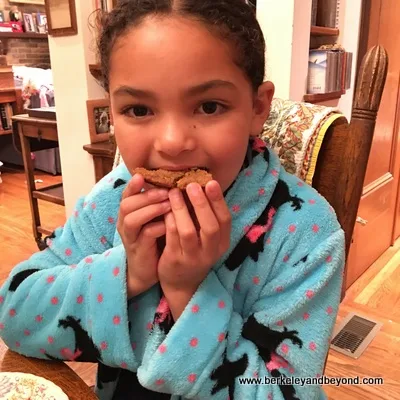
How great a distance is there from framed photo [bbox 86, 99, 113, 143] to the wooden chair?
61.3 inches

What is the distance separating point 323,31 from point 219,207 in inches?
63.1

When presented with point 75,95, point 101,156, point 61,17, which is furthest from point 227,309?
point 61,17

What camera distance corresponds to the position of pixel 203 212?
0.63 m

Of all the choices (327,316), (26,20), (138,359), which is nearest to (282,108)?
(327,316)

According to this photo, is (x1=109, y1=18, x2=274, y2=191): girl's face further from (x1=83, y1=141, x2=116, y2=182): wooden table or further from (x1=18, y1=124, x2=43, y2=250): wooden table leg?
(x1=18, y1=124, x2=43, y2=250): wooden table leg

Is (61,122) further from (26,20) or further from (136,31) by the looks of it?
(26,20)

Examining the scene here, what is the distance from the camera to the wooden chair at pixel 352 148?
0.77 meters

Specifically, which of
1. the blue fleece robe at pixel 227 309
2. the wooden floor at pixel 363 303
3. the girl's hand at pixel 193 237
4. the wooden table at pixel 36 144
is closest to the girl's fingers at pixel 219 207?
the girl's hand at pixel 193 237

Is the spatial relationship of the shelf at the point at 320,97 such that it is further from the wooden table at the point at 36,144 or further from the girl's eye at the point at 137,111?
the wooden table at the point at 36,144

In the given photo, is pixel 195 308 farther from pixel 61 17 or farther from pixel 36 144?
pixel 36 144

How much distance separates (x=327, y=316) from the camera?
71 cm

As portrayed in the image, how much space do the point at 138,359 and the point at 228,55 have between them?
1.67 ft

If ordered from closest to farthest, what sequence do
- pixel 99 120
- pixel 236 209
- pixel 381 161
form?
pixel 236 209 < pixel 99 120 < pixel 381 161

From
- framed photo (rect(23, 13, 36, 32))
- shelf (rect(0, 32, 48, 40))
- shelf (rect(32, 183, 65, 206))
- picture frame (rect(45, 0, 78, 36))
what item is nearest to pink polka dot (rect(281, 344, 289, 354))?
picture frame (rect(45, 0, 78, 36))
